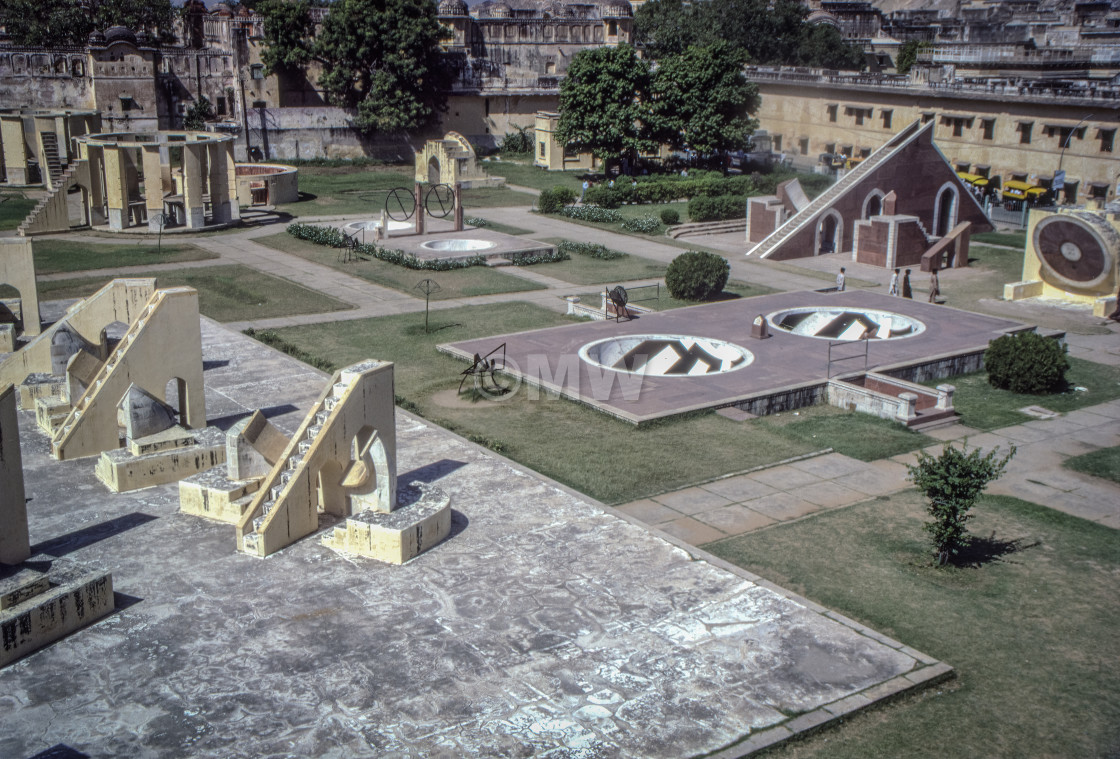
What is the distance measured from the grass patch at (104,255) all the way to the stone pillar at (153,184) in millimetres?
2063

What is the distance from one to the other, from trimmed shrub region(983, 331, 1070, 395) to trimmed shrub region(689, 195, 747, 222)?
22.2 m

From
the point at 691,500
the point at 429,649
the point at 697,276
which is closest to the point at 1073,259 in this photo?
the point at 697,276

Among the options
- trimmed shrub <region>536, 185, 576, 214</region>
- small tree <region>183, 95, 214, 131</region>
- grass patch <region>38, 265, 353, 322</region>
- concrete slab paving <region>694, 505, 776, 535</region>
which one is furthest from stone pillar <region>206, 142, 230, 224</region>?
concrete slab paving <region>694, 505, 776, 535</region>

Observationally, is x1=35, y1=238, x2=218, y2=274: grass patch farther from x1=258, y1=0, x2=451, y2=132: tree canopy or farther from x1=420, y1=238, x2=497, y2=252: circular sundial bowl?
x1=258, y1=0, x2=451, y2=132: tree canopy

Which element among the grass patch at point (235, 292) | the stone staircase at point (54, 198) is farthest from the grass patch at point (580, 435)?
the stone staircase at point (54, 198)

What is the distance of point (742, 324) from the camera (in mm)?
30031

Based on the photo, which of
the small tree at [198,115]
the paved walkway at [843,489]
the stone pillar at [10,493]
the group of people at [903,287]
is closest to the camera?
the stone pillar at [10,493]

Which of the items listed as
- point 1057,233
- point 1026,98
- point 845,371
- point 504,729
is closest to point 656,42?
point 1026,98

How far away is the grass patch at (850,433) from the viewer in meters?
21.8

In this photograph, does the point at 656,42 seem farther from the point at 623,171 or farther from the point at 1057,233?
the point at 1057,233

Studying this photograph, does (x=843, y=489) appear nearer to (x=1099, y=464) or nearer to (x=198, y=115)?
(x=1099, y=464)

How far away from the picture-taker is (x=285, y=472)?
16.6 meters

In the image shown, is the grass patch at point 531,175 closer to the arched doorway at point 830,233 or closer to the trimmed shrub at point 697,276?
the arched doorway at point 830,233

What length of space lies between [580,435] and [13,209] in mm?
35780
